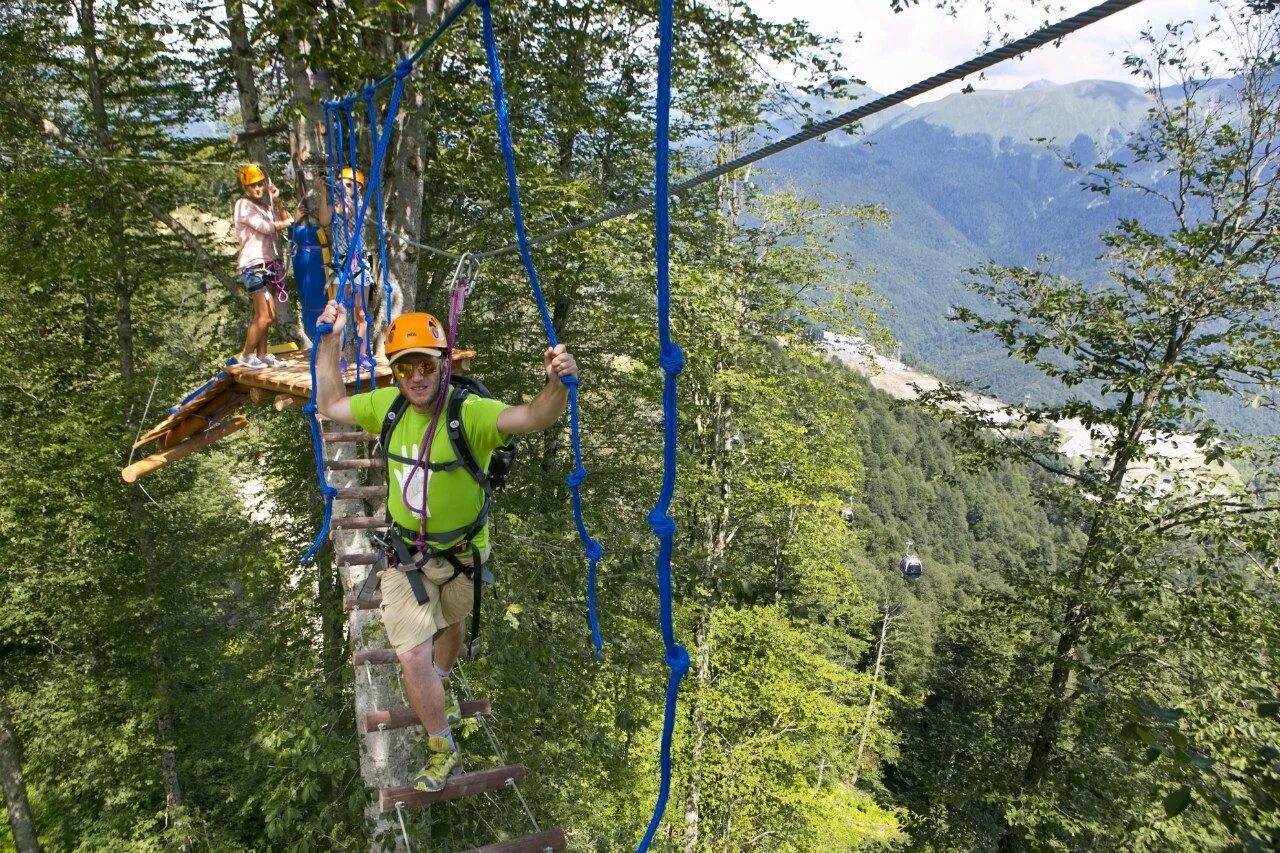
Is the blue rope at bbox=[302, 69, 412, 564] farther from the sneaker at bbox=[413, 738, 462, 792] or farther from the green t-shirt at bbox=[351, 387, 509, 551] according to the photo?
the sneaker at bbox=[413, 738, 462, 792]

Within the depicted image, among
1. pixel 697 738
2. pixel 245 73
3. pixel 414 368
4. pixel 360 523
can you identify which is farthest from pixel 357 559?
pixel 697 738

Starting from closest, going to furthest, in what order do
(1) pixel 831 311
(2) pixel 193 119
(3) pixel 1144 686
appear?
(3) pixel 1144 686 < (2) pixel 193 119 < (1) pixel 831 311

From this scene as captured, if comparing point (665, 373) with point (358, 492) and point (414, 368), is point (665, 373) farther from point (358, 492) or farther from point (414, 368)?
point (358, 492)

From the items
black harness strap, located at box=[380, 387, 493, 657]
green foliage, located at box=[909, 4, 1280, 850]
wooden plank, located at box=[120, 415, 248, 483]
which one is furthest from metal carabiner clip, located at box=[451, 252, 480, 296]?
green foliage, located at box=[909, 4, 1280, 850]

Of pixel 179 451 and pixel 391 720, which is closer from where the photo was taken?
pixel 391 720

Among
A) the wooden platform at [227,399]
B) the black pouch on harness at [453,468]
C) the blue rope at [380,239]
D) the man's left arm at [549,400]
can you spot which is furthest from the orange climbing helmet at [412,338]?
the blue rope at [380,239]

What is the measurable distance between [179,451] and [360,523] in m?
2.97

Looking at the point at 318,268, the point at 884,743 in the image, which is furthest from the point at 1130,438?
the point at 884,743

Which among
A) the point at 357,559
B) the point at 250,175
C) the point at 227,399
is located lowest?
the point at 357,559

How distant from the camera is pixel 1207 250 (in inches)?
312

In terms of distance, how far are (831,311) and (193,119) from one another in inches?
439

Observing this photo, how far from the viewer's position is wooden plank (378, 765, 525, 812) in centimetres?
362

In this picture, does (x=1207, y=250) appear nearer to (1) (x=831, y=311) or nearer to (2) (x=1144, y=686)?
(2) (x=1144, y=686)

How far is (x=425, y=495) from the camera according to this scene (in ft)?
11.0
